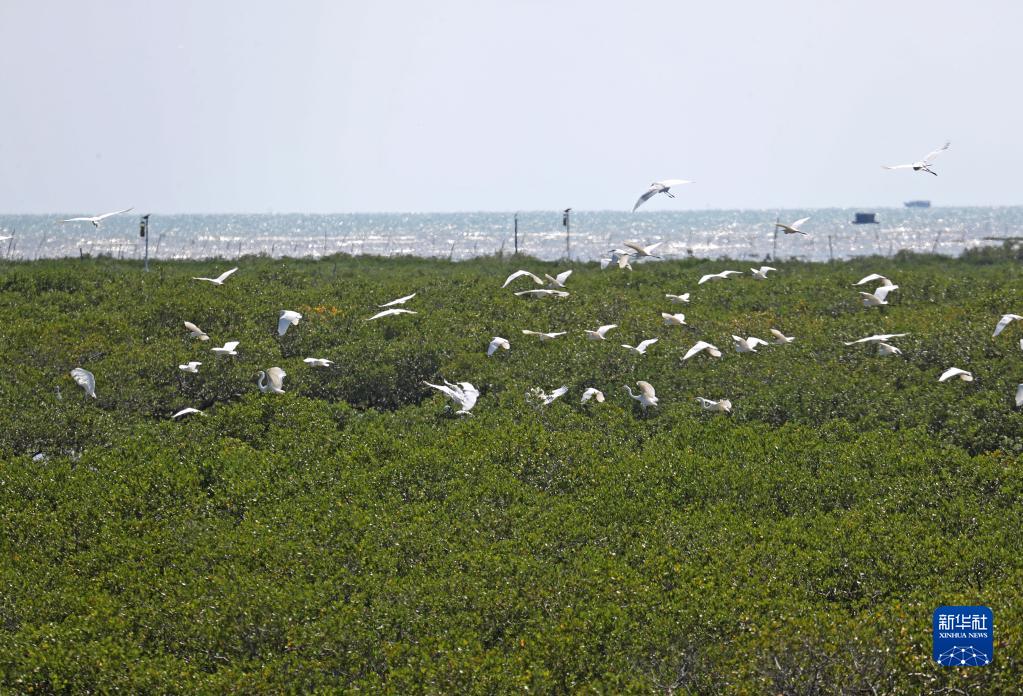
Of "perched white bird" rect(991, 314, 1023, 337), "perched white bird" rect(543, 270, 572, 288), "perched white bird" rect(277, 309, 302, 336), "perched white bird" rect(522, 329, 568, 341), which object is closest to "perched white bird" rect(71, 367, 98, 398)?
"perched white bird" rect(277, 309, 302, 336)

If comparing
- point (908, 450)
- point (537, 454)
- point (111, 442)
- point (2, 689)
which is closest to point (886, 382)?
point (908, 450)

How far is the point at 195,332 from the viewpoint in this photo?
1781cm

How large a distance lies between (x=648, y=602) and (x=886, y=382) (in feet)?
24.4

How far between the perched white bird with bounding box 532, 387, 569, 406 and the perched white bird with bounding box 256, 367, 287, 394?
3.62m

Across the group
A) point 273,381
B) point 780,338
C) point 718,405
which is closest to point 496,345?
point 273,381

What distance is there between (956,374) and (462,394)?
691cm

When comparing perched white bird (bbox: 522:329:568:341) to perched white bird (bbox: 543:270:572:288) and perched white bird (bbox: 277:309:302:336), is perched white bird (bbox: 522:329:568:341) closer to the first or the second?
perched white bird (bbox: 277:309:302:336)

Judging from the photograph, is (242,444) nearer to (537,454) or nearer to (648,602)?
(537,454)

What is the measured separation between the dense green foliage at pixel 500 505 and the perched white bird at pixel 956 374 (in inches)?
7.1

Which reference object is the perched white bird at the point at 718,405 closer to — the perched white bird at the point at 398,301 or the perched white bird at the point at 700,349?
the perched white bird at the point at 700,349

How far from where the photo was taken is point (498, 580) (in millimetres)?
9570

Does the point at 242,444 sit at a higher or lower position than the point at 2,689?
higher

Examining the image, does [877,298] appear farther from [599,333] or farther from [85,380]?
[85,380]

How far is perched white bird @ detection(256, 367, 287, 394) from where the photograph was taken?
15344 mm
